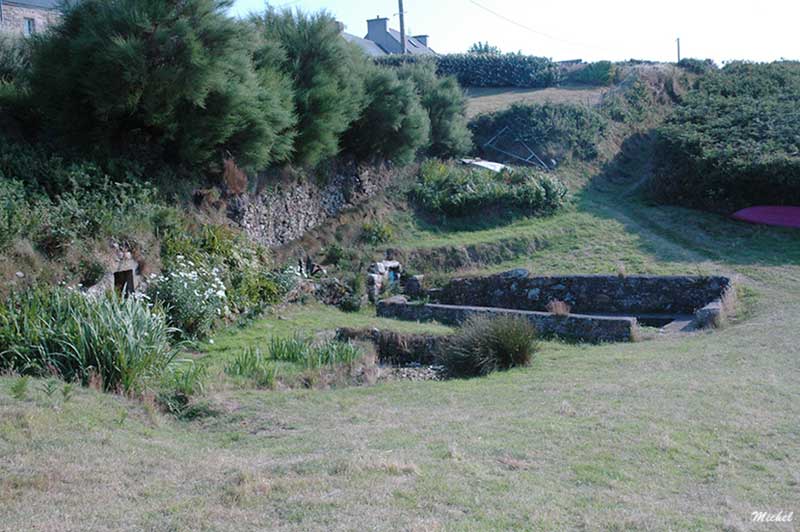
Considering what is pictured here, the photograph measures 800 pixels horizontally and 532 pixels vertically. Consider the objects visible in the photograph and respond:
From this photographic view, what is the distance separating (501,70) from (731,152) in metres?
17.6

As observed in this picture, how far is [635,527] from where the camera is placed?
15.5 feet

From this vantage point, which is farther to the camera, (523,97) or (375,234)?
(523,97)

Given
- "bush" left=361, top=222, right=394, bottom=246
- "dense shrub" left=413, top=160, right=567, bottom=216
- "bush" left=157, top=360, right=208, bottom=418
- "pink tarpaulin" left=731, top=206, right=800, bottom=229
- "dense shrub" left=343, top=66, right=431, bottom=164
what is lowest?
"bush" left=157, top=360, right=208, bottom=418

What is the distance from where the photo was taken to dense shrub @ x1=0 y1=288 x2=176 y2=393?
862 centimetres

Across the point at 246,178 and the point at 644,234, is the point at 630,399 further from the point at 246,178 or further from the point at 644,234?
the point at 644,234

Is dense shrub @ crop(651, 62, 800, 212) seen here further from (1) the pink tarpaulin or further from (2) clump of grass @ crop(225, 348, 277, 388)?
(2) clump of grass @ crop(225, 348, 277, 388)

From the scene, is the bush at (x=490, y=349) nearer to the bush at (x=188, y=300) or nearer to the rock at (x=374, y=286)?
the bush at (x=188, y=300)

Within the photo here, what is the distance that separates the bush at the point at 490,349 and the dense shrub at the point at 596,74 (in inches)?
1102

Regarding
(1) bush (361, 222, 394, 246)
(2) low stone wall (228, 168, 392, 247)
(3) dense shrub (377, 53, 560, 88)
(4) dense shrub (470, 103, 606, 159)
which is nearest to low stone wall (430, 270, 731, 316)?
(1) bush (361, 222, 394, 246)

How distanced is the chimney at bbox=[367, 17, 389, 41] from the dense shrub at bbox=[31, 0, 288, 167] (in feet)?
137

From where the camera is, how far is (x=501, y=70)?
3838cm

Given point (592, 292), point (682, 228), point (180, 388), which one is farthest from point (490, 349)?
point (682, 228)

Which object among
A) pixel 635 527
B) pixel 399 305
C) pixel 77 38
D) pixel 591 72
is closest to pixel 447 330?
pixel 399 305

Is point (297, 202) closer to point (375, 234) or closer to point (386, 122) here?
point (375, 234)
